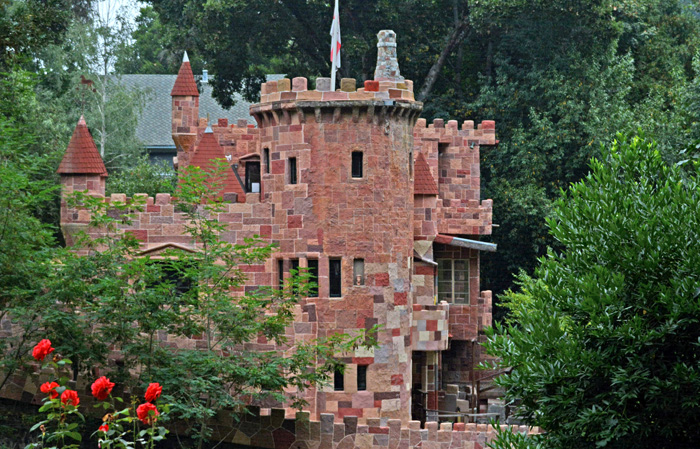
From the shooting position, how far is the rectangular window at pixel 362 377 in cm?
3903

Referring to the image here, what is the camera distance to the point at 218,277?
3572cm

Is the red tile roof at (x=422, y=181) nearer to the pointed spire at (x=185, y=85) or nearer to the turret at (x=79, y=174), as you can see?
the pointed spire at (x=185, y=85)

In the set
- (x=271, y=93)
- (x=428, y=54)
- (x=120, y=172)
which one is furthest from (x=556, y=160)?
(x=271, y=93)

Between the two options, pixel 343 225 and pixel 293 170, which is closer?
pixel 343 225

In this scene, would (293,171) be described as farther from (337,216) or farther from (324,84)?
(324,84)

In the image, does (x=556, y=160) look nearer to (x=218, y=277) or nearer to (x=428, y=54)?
(x=428, y=54)

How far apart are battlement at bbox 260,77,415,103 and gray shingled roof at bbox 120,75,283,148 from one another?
34437 millimetres

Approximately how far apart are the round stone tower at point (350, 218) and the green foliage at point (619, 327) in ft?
45.6

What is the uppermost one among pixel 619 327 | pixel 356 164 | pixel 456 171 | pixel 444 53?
pixel 444 53

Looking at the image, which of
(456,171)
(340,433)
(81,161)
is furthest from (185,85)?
(340,433)

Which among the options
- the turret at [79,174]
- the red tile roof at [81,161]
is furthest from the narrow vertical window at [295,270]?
the red tile roof at [81,161]

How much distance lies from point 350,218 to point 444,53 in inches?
1145

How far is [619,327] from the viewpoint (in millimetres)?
23500

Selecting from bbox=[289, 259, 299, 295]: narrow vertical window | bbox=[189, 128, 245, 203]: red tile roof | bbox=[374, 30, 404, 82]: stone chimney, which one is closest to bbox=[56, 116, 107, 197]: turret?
bbox=[189, 128, 245, 203]: red tile roof
